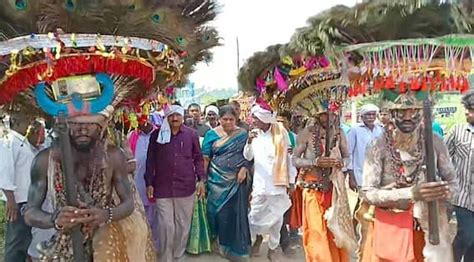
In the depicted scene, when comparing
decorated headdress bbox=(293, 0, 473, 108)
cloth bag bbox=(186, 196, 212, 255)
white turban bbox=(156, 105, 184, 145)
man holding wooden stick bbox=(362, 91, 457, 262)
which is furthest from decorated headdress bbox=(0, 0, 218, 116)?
cloth bag bbox=(186, 196, 212, 255)

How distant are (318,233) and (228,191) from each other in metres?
2.25

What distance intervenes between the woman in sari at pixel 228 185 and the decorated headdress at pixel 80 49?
150 inches

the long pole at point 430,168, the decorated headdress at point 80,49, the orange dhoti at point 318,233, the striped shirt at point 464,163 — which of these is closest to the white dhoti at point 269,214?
the orange dhoti at point 318,233

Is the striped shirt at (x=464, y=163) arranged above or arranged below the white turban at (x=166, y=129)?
below

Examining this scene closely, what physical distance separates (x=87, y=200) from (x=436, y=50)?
2408mm

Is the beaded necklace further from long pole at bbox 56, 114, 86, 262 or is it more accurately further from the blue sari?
the blue sari

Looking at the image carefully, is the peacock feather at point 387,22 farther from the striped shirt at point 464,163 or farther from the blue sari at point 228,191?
the blue sari at point 228,191

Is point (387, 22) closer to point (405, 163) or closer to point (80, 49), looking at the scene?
point (405, 163)

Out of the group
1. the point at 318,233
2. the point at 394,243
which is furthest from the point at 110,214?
the point at 318,233

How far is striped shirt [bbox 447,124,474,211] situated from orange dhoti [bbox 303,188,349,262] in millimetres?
1180

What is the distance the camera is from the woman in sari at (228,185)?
8375 mm

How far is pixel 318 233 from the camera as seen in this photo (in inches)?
253

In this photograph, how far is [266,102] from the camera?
7.55m

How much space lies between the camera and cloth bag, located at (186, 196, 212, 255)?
8.59 m
